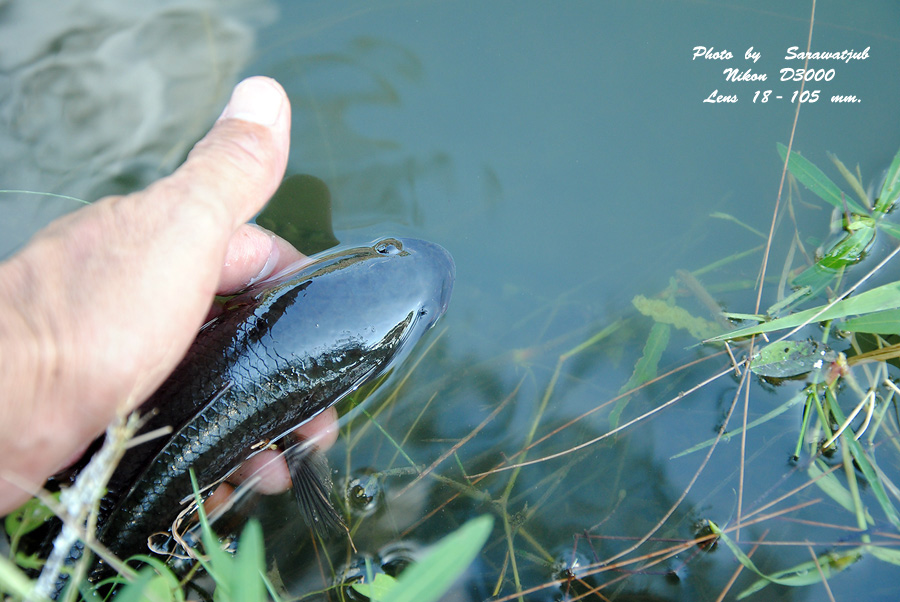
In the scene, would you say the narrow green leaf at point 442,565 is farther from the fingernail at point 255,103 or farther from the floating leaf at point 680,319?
the floating leaf at point 680,319

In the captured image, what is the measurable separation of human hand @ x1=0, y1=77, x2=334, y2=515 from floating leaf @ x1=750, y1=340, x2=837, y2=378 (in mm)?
2609

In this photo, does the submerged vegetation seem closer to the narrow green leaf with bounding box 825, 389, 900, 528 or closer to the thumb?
the narrow green leaf with bounding box 825, 389, 900, 528

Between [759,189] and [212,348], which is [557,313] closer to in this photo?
[759,189]

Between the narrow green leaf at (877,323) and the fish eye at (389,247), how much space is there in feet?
7.66

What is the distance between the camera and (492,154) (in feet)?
10.7

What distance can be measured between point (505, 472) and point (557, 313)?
3.14ft

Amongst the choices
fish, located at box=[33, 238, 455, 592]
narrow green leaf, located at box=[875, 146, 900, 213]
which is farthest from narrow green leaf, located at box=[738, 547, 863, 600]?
fish, located at box=[33, 238, 455, 592]

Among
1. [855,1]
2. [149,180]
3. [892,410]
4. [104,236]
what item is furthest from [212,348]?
[855,1]

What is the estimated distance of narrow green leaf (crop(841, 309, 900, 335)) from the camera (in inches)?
98.0

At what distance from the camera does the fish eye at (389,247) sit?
9.13 ft

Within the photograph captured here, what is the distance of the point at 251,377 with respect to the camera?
2359mm

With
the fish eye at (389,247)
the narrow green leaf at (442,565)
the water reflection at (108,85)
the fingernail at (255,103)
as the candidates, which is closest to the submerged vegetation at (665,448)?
the fish eye at (389,247)

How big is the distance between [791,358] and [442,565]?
7.54 feet

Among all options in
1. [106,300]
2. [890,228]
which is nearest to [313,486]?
[106,300]
